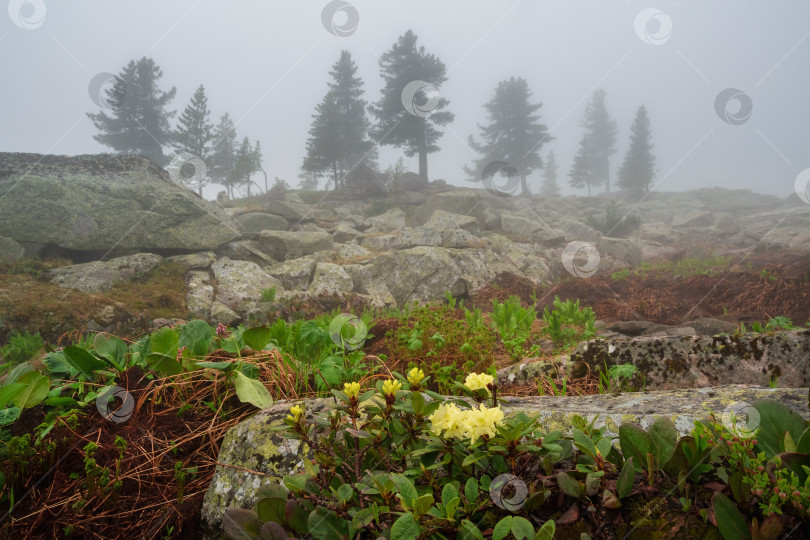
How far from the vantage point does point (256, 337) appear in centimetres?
264

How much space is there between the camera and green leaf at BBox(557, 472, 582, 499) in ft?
3.18

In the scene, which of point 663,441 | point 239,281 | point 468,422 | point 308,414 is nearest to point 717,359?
point 663,441

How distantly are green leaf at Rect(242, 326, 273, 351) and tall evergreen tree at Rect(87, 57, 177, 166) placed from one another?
44073 millimetres

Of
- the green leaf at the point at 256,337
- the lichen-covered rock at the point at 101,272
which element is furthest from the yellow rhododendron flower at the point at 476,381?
the lichen-covered rock at the point at 101,272

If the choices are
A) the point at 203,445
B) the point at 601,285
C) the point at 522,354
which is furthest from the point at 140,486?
the point at 601,285

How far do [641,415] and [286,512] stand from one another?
1316 millimetres

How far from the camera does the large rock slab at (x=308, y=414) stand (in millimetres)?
1496

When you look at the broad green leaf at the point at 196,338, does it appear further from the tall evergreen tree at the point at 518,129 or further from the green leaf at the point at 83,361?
the tall evergreen tree at the point at 518,129

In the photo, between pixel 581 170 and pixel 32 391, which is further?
pixel 581 170

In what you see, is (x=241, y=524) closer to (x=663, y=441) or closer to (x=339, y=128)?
(x=663, y=441)

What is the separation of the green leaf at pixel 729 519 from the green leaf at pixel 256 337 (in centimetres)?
239

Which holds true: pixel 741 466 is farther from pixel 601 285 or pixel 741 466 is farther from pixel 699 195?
pixel 699 195

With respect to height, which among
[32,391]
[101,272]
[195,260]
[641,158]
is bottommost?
[32,391]

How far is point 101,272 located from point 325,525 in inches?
480
